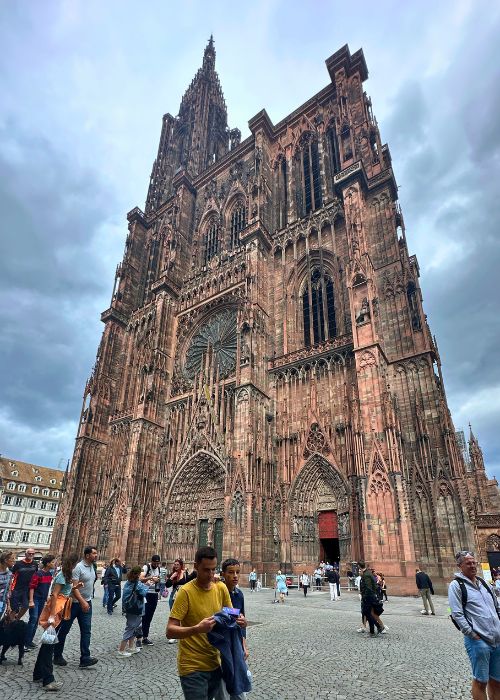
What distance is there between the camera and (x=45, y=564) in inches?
300

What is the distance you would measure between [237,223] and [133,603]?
102 ft

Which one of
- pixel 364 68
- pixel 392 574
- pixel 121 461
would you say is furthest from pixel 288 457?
pixel 364 68

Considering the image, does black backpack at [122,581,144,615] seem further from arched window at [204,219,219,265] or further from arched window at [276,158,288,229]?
arched window at [204,219,219,265]

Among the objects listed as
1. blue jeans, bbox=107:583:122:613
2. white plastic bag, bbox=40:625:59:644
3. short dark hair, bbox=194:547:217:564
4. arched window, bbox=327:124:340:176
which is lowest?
blue jeans, bbox=107:583:122:613

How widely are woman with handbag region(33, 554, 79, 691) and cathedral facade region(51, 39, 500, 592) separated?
13.3 metres

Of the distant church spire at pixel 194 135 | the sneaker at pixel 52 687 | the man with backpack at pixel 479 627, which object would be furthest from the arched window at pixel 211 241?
the man with backpack at pixel 479 627

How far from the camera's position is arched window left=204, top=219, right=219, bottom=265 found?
34750mm

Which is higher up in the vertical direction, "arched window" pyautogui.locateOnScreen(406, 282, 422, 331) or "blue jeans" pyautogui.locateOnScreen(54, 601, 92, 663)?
"arched window" pyautogui.locateOnScreen(406, 282, 422, 331)

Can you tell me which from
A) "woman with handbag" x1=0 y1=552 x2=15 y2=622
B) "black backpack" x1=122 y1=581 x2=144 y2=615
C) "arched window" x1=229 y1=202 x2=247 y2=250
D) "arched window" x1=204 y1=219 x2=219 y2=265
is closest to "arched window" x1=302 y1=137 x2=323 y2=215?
"arched window" x1=229 y1=202 x2=247 y2=250

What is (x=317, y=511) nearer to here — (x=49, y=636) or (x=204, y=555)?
(x=49, y=636)

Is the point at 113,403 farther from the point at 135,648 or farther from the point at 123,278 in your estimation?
the point at 135,648

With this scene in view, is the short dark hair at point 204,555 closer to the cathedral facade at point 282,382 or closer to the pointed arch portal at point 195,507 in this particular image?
the cathedral facade at point 282,382

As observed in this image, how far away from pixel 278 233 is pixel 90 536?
2495cm

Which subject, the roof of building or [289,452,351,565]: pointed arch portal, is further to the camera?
the roof of building
